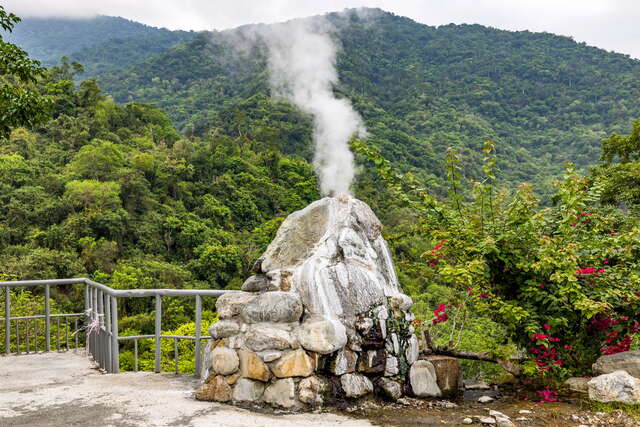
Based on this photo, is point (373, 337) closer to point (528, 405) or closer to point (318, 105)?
point (528, 405)

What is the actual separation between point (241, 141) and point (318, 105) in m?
Answer: 23.6

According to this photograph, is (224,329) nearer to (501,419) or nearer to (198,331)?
(198,331)

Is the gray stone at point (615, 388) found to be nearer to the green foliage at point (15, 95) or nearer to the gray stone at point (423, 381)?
the gray stone at point (423, 381)

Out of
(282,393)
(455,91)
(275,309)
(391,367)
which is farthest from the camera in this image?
(455,91)

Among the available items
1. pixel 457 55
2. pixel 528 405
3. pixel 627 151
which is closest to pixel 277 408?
pixel 528 405

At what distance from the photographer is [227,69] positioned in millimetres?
98500

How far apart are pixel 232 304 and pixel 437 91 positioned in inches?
3496

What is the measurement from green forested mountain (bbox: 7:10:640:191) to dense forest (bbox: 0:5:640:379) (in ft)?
1.48

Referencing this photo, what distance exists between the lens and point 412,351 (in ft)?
16.4

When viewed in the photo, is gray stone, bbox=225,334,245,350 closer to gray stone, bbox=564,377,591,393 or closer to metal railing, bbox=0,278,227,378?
metal railing, bbox=0,278,227,378

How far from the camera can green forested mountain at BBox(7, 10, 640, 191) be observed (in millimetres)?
64500

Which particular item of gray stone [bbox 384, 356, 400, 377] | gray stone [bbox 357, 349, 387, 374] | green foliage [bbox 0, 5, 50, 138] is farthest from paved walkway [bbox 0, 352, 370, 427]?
green foliage [bbox 0, 5, 50, 138]

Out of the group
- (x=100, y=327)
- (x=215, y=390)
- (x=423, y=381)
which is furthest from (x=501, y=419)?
(x=100, y=327)

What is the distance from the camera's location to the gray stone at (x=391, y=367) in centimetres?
474
